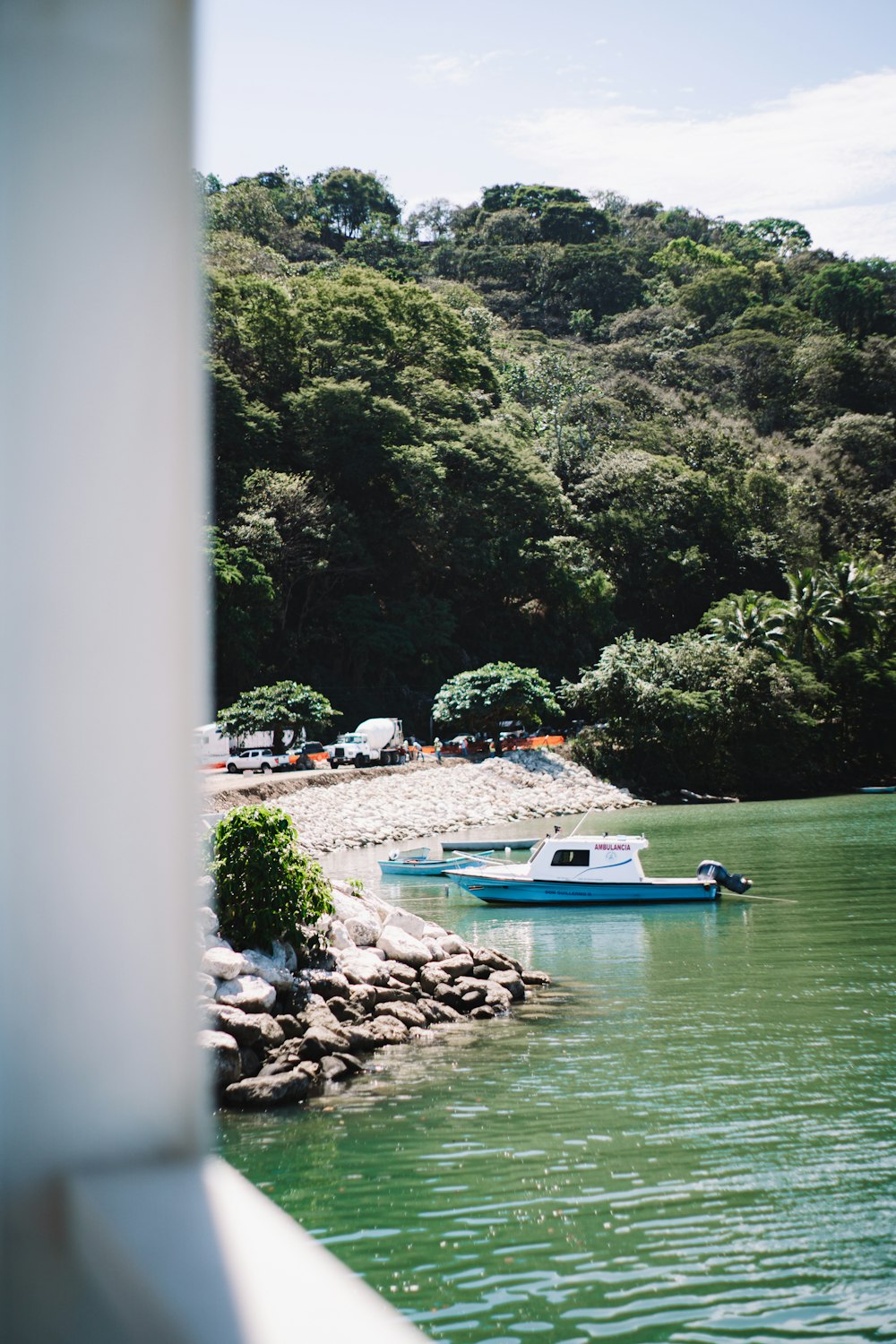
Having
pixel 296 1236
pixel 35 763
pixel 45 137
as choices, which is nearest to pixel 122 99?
pixel 45 137

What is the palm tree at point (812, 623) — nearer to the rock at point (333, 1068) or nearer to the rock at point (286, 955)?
the rock at point (286, 955)

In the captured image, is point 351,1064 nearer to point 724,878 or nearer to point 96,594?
point 96,594

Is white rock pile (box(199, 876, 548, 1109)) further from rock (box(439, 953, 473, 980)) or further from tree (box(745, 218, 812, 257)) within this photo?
tree (box(745, 218, 812, 257))

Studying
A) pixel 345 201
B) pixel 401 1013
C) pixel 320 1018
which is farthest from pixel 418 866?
pixel 345 201

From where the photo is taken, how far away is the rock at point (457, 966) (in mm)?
10414

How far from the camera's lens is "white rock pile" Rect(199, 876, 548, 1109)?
7824 mm

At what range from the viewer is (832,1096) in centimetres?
740

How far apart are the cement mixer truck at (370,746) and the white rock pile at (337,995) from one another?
17386 millimetres

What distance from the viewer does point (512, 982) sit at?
10484mm

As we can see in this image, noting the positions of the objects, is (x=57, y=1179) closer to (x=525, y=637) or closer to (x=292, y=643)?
(x=292, y=643)

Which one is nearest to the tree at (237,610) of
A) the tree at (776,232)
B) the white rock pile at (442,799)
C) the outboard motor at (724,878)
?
the white rock pile at (442,799)

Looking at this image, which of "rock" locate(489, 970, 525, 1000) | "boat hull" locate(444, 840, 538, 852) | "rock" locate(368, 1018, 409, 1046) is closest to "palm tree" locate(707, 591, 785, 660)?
"boat hull" locate(444, 840, 538, 852)

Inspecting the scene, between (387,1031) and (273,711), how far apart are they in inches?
722

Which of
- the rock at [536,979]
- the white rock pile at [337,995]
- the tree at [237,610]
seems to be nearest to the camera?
the white rock pile at [337,995]
